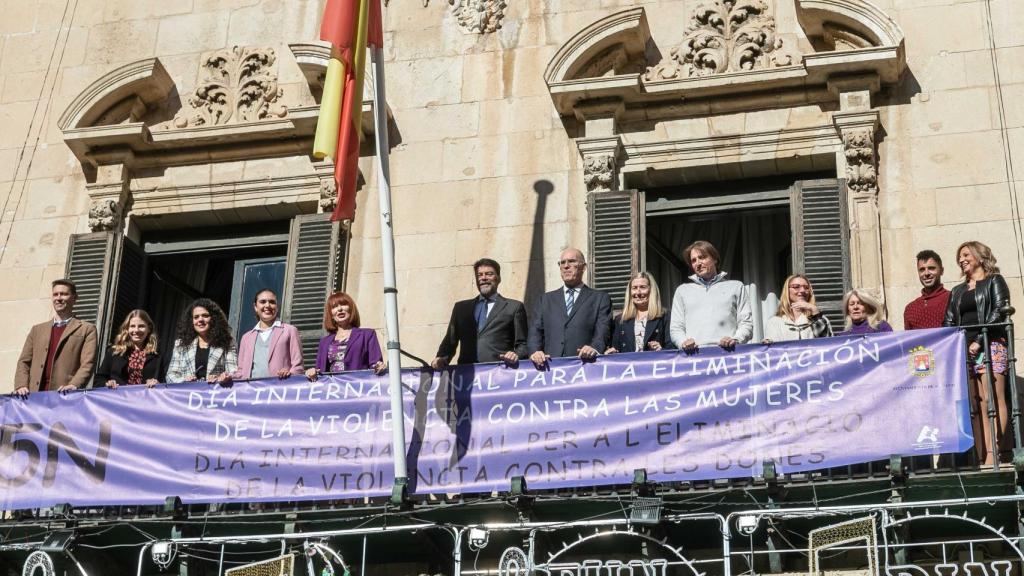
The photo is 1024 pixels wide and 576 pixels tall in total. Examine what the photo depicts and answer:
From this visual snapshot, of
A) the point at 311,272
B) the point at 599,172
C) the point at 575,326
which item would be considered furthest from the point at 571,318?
the point at 311,272

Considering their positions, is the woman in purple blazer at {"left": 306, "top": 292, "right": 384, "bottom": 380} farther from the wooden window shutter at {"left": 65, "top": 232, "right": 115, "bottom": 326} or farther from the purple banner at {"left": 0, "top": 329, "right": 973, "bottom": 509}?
the wooden window shutter at {"left": 65, "top": 232, "right": 115, "bottom": 326}

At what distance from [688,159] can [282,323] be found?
3603 mm

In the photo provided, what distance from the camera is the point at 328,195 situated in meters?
15.2

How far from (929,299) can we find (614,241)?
8.87ft

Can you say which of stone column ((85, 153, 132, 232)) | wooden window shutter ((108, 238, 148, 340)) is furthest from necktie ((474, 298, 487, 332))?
stone column ((85, 153, 132, 232))

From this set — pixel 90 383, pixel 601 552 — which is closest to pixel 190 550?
pixel 90 383

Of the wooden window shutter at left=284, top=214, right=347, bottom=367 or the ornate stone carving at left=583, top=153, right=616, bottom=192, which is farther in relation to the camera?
the wooden window shutter at left=284, top=214, right=347, bottom=367

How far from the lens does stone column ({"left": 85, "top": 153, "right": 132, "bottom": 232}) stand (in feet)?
51.0

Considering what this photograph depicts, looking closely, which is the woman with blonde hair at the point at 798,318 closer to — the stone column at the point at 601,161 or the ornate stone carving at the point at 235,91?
the stone column at the point at 601,161

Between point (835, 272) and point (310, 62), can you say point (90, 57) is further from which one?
point (835, 272)

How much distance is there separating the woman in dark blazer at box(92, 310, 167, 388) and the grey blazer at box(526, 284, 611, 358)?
10.1 ft

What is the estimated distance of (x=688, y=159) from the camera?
14594 millimetres

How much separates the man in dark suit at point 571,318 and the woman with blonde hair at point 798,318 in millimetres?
1231

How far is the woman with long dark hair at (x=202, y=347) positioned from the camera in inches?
538
